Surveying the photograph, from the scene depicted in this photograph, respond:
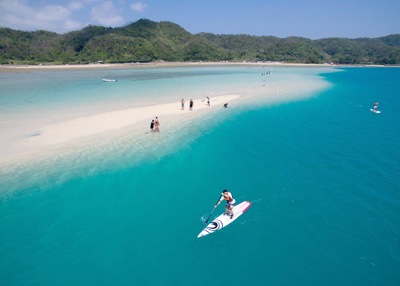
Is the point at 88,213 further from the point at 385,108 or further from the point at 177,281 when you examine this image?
the point at 385,108

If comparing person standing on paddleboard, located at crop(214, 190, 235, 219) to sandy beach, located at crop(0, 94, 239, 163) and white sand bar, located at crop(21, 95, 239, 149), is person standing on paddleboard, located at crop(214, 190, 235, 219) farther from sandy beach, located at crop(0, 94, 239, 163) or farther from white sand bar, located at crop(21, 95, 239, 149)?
white sand bar, located at crop(21, 95, 239, 149)

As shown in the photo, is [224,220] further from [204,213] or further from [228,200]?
[204,213]

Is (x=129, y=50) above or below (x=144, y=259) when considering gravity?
above

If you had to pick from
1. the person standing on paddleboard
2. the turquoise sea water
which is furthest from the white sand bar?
the person standing on paddleboard

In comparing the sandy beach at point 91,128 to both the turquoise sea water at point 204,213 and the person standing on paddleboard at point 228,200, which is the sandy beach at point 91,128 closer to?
the turquoise sea water at point 204,213

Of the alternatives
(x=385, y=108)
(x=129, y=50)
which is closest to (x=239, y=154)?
(x=385, y=108)

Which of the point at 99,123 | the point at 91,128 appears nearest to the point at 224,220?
the point at 91,128

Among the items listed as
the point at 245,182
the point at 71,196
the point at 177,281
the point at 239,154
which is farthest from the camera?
the point at 239,154
